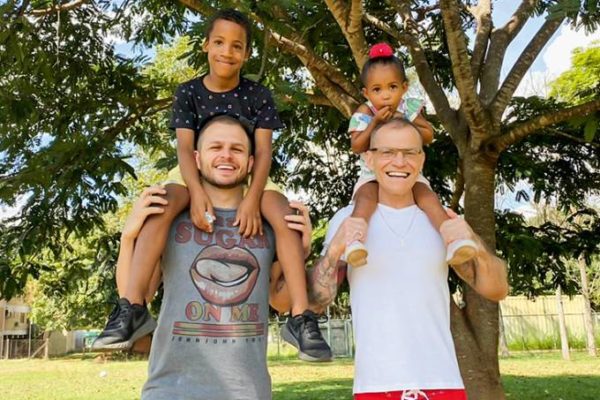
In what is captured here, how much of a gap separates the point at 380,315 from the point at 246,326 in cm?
53

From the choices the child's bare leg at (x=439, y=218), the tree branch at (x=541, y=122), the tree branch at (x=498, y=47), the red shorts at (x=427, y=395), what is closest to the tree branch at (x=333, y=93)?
the tree branch at (x=541, y=122)

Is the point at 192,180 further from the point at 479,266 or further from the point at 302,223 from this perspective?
the point at 479,266

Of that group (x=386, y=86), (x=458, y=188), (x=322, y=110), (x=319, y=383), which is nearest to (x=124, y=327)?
(x=386, y=86)

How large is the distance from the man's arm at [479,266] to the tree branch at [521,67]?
12.9 ft

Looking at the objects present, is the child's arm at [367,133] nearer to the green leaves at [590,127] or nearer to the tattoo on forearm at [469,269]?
the tattoo on forearm at [469,269]

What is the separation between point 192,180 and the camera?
2646 mm

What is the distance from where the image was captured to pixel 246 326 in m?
2.45

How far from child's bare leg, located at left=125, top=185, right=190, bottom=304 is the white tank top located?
0.81 m

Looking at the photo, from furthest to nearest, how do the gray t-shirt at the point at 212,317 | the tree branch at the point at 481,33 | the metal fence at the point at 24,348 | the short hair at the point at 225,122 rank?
1. the metal fence at the point at 24,348
2. the tree branch at the point at 481,33
3. the short hair at the point at 225,122
4. the gray t-shirt at the point at 212,317

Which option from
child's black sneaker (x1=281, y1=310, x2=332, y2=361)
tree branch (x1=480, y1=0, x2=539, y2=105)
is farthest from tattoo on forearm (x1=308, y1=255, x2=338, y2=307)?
tree branch (x1=480, y1=0, x2=539, y2=105)

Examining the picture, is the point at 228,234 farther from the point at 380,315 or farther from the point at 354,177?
the point at 354,177

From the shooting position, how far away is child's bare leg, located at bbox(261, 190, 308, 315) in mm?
2586

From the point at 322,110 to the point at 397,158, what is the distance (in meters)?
5.43

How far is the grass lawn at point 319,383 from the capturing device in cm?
1188
